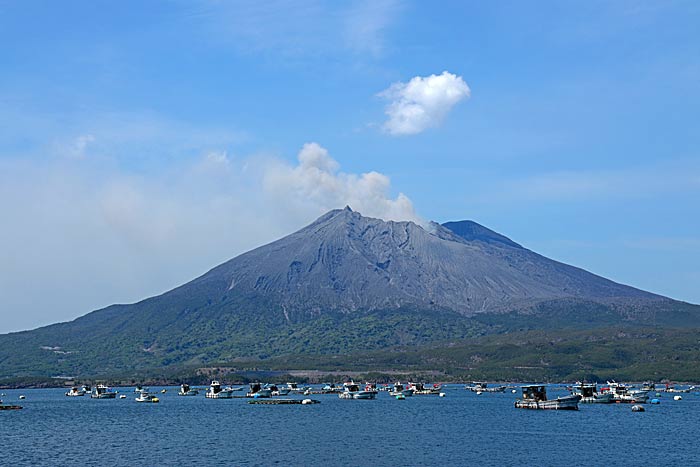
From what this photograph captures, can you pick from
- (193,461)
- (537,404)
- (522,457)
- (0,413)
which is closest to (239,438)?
(193,461)

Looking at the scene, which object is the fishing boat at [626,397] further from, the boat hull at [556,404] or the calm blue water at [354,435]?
the boat hull at [556,404]

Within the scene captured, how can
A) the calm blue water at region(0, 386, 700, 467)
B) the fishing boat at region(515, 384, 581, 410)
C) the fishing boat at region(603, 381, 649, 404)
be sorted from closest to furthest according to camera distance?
1. the calm blue water at region(0, 386, 700, 467)
2. the fishing boat at region(515, 384, 581, 410)
3. the fishing boat at region(603, 381, 649, 404)

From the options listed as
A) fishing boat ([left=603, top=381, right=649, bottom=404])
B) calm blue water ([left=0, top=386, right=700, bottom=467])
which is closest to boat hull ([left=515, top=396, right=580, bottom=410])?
calm blue water ([left=0, top=386, right=700, bottom=467])

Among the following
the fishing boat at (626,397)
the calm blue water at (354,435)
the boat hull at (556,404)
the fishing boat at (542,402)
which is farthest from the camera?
the fishing boat at (626,397)

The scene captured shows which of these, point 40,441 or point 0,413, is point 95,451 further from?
point 0,413

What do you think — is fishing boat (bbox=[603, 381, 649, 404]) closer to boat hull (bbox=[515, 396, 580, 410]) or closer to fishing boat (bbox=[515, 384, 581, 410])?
fishing boat (bbox=[515, 384, 581, 410])

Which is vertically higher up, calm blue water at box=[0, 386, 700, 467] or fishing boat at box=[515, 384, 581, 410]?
fishing boat at box=[515, 384, 581, 410]

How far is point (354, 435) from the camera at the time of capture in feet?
367

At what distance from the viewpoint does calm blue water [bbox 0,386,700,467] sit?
90.5 meters

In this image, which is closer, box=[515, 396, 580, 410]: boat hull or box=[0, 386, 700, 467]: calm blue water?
box=[0, 386, 700, 467]: calm blue water

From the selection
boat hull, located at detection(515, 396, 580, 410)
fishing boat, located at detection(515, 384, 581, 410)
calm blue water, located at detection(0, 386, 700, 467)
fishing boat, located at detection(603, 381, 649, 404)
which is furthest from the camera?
fishing boat, located at detection(603, 381, 649, 404)

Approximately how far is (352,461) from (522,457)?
Result: 672 inches

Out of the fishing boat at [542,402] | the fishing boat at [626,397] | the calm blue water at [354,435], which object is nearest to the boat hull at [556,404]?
the fishing boat at [542,402]

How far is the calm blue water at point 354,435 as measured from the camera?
90.5 metres
